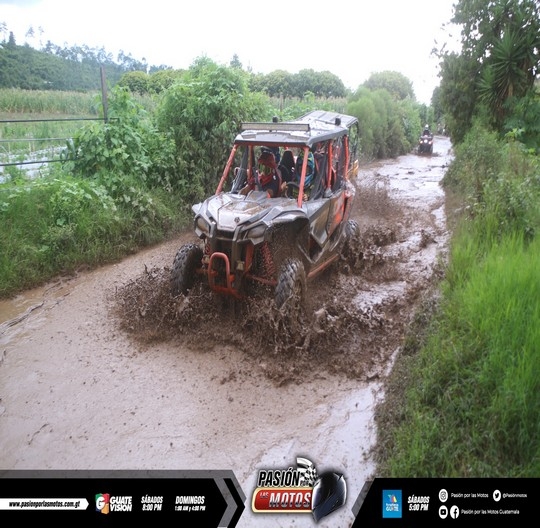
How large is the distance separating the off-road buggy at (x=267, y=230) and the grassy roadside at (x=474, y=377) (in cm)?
158

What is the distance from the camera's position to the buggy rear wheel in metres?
5.75

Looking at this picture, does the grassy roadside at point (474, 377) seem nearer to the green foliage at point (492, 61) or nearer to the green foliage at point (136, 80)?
the green foliage at point (492, 61)

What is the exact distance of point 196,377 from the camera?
4828mm

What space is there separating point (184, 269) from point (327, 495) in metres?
3.33

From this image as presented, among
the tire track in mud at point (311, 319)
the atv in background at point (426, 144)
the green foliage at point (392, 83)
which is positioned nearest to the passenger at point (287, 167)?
the tire track in mud at point (311, 319)

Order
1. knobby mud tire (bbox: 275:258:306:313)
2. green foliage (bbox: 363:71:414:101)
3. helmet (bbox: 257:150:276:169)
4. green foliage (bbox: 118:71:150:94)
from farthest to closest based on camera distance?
green foliage (bbox: 363:71:414:101) → green foliage (bbox: 118:71:150:94) → helmet (bbox: 257:150:276:169) → knobby mud tire (bbox: 275:258:306:313)

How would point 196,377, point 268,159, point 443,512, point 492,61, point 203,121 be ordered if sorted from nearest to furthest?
point 443,512 → point 196,377 → point 268,159 → point 203,121 → point 492,61

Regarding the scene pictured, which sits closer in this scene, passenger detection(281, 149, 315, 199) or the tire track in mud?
the tire track in mud

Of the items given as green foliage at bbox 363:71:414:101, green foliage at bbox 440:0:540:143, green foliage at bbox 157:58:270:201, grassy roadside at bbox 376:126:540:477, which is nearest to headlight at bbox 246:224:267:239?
grassy roadside at bbox 376:126:540:477

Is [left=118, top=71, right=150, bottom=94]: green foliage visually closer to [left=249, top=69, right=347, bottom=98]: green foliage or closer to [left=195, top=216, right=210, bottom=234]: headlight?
[left=249, top=69, right=347, bottom=98]: green foliage

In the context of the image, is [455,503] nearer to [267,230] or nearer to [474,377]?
[474,377]

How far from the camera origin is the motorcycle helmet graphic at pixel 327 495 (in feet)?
9.75

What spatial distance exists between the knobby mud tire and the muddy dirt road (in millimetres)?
217

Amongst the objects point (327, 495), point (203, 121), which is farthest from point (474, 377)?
point (203, 121)
